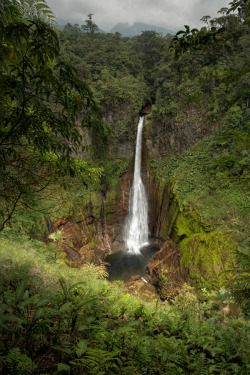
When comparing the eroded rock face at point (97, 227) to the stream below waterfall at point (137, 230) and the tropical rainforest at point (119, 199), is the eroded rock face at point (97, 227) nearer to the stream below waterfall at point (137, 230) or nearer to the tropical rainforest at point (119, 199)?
the tropical rainforest at point (119, 199)

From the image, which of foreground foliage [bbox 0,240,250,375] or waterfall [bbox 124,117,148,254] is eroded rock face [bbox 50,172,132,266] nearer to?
waterfall [bbox 124,117,148,254]

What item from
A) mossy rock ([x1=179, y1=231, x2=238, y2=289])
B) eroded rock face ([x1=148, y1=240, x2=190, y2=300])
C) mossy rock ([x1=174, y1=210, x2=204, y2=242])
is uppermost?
mossy rock ([x1=174, y1=210, x2=204, y2=242])

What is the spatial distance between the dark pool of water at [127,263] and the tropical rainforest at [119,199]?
0.92m

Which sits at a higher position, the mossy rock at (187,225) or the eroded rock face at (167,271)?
the mossy rock at (187,225)

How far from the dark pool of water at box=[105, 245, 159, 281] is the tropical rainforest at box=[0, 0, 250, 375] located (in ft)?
3.03

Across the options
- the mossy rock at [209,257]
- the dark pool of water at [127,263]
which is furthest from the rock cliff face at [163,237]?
the dark pool of water at [127,263]

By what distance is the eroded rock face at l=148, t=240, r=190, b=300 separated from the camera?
8352 mm

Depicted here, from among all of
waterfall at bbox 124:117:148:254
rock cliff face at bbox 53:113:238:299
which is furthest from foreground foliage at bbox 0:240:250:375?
waterfall at bbox 124:117:148:254

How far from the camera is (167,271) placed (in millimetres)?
9281

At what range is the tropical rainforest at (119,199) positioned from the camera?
1.55 m

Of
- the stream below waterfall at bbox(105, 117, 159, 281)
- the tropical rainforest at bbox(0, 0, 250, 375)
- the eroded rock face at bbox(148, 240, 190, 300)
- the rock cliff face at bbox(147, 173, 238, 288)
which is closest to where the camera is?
the tropical rainforest at bbox(0, 0, 250, 375)

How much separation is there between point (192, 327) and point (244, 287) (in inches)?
40.1

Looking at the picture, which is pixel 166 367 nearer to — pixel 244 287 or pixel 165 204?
pixel 244 287

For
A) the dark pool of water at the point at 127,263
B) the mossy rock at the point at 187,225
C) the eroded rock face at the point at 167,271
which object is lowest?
the dark pool of water at the point at 127,263
